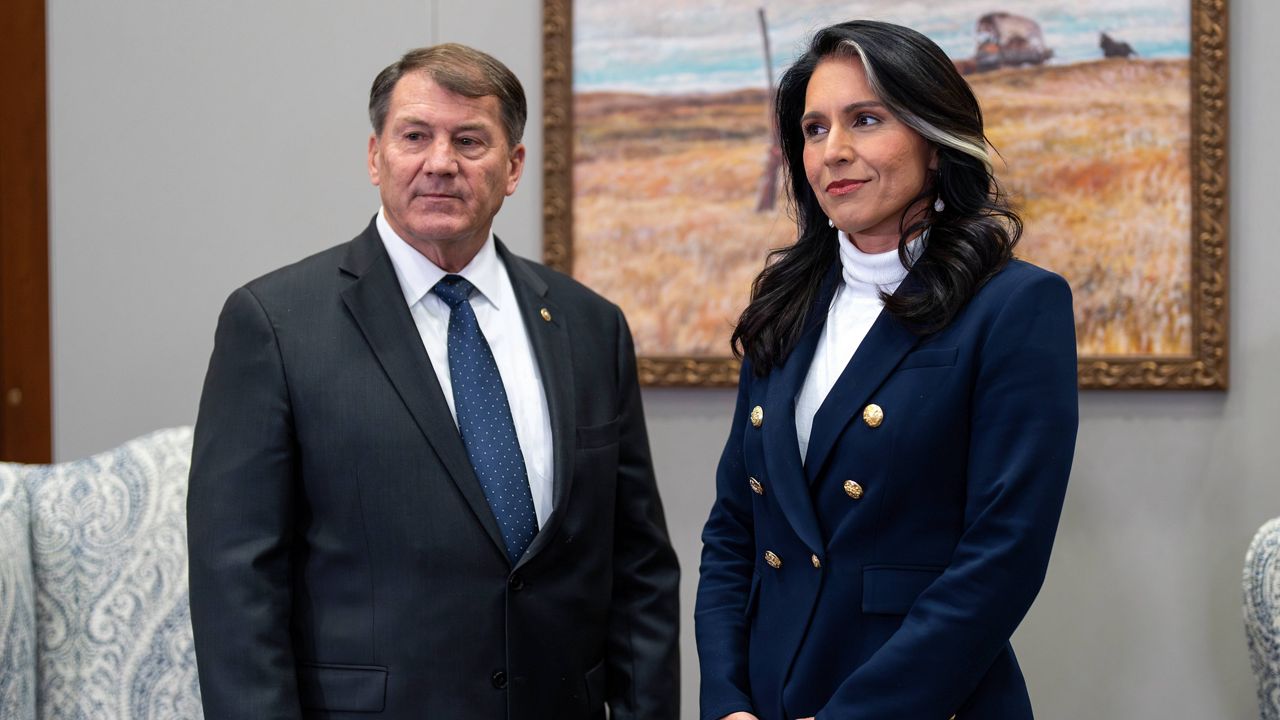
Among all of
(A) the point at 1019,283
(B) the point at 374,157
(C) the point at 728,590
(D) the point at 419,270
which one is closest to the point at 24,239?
(B) the point at 374,157

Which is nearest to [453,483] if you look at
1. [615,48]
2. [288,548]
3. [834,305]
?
[288,548]

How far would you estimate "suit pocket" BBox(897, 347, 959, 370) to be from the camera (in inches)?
57.1

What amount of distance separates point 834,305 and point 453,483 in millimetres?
629

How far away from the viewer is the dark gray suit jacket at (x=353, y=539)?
169cm

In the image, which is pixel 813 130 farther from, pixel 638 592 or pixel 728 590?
pixel 638 592

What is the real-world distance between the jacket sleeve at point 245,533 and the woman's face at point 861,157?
2.84ft

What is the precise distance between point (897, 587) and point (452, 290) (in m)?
0.87

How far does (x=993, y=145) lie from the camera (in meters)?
2.43

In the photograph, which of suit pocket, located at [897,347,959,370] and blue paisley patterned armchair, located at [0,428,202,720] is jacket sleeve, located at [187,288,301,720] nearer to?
blue paisley patterned armchair, located at [0,428,202,720]

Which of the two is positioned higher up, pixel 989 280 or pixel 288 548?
pixel 989 280

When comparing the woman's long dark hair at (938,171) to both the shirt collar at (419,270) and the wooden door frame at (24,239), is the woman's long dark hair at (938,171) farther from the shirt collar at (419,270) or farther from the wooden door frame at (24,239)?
→ the wooden door frame at (24,239)

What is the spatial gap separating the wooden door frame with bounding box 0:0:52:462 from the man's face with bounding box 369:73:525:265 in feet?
4.99

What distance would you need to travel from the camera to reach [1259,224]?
2.54m

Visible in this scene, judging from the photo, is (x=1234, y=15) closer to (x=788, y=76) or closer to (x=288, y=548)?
(x=788, y=76)
